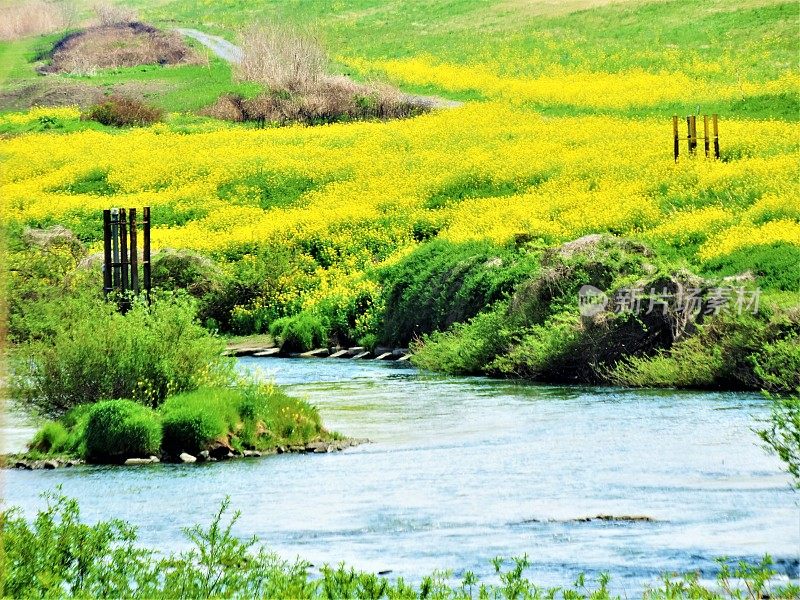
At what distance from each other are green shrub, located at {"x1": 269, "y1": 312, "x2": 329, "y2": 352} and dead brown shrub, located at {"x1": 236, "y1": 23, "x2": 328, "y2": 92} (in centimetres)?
3491

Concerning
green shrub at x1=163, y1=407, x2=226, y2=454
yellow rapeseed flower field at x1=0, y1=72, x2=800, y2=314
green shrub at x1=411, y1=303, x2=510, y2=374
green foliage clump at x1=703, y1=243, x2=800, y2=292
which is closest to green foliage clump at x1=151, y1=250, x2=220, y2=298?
yellow rapeseed flower field at x1=0, y1=72, x2=800, y2=314

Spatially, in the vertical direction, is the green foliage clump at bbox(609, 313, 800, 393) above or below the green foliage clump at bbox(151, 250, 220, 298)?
below

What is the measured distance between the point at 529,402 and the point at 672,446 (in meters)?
5.89

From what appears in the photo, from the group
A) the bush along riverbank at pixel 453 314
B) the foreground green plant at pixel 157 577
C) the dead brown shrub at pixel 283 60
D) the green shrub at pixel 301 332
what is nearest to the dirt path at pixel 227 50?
the dead brown shrub at pixel 283 60

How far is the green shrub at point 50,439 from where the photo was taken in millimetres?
19594

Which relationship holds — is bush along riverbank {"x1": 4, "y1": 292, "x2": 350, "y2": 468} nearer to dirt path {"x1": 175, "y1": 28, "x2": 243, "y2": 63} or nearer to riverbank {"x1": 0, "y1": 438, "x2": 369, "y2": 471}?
riverbank {"x1": 0, "y1": 438, "x2": 369, "y2": 471}

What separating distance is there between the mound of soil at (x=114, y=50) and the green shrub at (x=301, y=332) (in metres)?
45.9

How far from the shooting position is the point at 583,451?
19.0m

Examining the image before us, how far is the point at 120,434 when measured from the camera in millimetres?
19219

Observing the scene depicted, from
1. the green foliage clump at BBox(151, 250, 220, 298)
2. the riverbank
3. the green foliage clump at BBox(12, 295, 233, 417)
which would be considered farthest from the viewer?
the green foliage clump at BBox(151, 250, 220, 298)

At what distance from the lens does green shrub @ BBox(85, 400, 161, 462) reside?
1920 cm

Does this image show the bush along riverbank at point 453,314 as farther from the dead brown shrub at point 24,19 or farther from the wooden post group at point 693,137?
the dead brown shrub at point 24,19

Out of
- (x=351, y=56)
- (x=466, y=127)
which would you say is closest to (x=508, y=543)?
(x=466, y=127)

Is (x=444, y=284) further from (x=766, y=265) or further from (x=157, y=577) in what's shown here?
(x=157, y=577)
